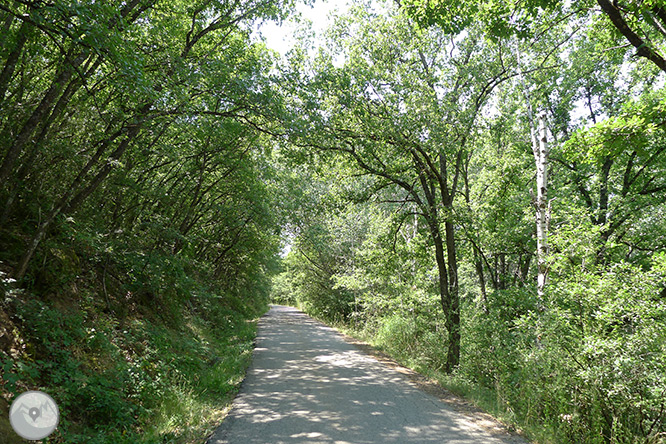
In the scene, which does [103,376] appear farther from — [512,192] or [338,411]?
[512,192]

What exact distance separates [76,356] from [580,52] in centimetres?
1677

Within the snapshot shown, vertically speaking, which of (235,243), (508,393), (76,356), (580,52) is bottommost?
(508,393)

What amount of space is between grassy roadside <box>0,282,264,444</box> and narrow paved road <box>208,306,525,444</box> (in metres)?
0.56

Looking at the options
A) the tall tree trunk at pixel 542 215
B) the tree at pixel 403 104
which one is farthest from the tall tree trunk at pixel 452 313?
the tall tree trunk at pixel 542 215

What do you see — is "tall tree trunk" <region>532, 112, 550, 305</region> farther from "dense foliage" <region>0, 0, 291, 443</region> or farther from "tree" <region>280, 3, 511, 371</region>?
"dense foliage" <region>0, 0, 291, 443</region>

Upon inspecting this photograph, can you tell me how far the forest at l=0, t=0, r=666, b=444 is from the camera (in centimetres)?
446

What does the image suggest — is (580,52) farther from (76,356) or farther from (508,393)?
(76,356)

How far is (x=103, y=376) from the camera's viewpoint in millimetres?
4809

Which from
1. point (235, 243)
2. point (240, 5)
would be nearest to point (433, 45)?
point (240, 5)

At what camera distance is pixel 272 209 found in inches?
593
